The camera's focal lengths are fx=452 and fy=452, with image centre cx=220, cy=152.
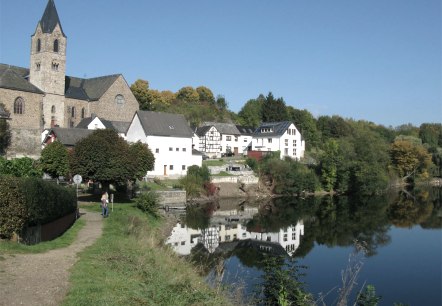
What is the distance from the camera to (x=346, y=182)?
63375 millimetres

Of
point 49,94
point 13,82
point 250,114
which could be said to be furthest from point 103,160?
point 250,114

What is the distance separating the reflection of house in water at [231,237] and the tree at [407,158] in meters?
45.2

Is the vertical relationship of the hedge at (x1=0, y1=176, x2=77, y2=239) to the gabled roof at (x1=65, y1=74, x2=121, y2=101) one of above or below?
below

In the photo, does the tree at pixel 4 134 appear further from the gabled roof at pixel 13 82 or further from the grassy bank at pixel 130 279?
the grassy bank at pixel 130 279

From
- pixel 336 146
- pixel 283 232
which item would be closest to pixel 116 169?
pixel 283 232

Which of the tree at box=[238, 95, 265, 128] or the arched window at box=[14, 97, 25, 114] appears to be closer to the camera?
the arched window at box=[14, 97, 25, 114]

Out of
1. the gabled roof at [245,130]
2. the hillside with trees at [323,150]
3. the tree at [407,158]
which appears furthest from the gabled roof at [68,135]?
the tree at [407,158]

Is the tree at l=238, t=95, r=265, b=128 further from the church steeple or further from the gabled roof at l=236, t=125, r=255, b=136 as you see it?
the church steeple

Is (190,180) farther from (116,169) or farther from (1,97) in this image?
(1,97)

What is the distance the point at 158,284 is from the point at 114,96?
2262 inches

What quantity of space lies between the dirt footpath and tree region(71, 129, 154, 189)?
15.9 m

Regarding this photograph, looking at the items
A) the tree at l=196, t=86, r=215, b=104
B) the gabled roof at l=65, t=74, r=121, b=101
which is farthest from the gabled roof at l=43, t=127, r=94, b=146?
the tree at l=196, t=86, r=215, b=104

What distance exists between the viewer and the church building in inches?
2040

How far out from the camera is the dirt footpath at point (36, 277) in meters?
9.81
